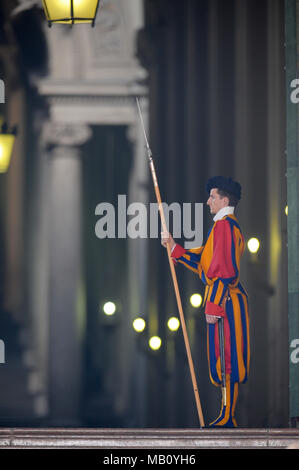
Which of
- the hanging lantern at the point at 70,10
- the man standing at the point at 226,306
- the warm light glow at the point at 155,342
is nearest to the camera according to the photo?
the hanging lantern at the point at 70,10

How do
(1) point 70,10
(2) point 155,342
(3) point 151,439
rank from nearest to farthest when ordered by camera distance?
(1) point 70,10, (3) point 151,439, (2) point 155,342

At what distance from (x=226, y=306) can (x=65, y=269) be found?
180 centimetres

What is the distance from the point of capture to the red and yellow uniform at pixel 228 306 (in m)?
13.2

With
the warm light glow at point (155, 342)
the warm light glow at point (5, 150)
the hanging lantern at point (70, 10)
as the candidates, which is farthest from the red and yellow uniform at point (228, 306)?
the hanging lantern at point (70, 10)

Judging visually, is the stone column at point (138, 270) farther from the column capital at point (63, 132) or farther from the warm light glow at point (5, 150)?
the warm light glow at point (5, 150)

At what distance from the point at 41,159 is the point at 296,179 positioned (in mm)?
2788

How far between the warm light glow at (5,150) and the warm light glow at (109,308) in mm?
1849

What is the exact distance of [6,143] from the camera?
13.5 metres

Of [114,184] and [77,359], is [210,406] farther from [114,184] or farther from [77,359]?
[114,184]

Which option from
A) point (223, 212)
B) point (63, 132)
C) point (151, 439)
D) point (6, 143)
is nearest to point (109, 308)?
point (151, 439)

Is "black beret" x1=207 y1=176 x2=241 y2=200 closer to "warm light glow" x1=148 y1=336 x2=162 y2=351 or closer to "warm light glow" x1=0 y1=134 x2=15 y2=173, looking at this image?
"warm light glow" x1=148 y1=336 x2=162 y2=351

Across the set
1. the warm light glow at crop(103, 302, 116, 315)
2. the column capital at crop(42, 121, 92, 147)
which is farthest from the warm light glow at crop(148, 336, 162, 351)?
the column capital at crop(42, 121, 92, 147)

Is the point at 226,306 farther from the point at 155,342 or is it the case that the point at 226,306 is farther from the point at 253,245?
the point at 155,342

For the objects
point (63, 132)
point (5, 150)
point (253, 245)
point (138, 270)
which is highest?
point (63, 132)
